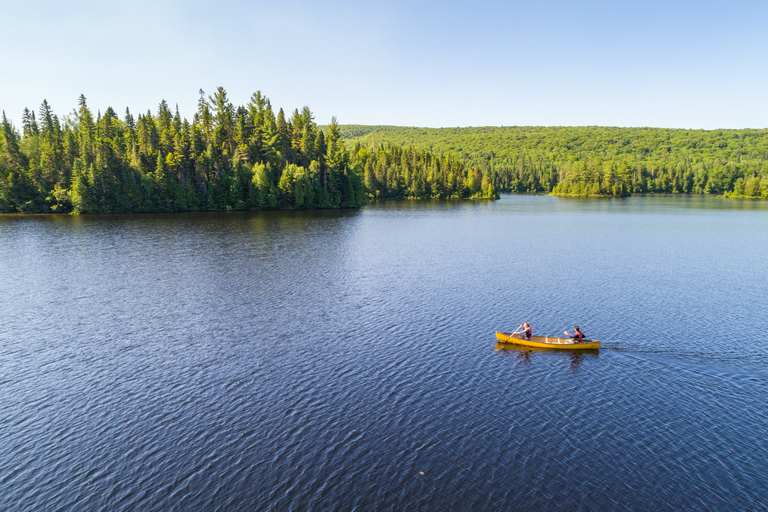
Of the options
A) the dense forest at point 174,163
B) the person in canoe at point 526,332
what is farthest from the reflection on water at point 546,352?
the dense forest at point 174,163

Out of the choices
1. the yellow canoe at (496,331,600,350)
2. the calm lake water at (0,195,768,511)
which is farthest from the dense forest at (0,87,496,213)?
the yellow canoe at (496,331,600,350)

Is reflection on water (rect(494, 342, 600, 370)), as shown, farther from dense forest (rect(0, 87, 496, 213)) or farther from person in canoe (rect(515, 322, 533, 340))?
dense forest (rect(0, 87, 496, 213))

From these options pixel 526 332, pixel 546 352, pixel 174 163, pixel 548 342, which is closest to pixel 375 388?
pixel 526 332

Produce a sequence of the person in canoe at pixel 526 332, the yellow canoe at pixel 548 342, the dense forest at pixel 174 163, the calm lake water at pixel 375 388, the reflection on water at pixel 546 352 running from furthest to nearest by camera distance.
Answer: the dense forest at pixel 174 163 < the person in canoe at pixel 526 332 < the yellow canoe at pixel 548 342 < the reflection on water at pixel 546 352 < the calm lake water at pixel 375 388

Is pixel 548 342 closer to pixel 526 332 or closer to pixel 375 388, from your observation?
pixel 526 332

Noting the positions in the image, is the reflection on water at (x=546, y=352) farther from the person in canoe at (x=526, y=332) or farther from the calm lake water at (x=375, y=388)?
the person in canoe at (x=526, y=332)

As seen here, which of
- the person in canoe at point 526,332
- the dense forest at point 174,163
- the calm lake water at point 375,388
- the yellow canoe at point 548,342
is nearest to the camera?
the calm lake water at point 375,388

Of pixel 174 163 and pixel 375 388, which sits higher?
pixel 174 163
